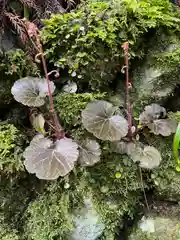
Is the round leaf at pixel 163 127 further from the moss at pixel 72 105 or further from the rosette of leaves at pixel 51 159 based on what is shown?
the rosette of leaves at pixel 51 159

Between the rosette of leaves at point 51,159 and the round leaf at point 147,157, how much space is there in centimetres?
30

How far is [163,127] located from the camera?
51.1 inches

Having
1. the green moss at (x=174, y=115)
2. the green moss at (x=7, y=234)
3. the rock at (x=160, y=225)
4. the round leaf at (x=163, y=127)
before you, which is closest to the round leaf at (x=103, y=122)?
the round leaf at (x=163, y=127)

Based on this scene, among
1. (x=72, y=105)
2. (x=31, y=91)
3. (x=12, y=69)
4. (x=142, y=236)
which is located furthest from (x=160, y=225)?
(x=12, y=69)

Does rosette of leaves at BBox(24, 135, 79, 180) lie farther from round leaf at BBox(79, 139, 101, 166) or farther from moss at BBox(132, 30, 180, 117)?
moss at BBox(132, 30, 180, 117)

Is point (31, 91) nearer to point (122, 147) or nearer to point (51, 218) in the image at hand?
A: point (122, 147)

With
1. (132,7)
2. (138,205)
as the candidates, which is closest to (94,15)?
(132,7)

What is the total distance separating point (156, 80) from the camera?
1.42 m

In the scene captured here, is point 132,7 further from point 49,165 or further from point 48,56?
point 49,165

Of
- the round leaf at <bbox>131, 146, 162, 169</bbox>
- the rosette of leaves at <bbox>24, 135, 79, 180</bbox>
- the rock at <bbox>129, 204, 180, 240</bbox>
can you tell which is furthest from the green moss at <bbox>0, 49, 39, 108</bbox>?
the rock at <bbox>129, 204, 180, 240</bbox>

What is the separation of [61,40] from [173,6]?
73 cm

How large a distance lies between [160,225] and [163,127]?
1.60ft

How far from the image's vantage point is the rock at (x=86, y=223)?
1269 mm

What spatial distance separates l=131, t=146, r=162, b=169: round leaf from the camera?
1210mm
